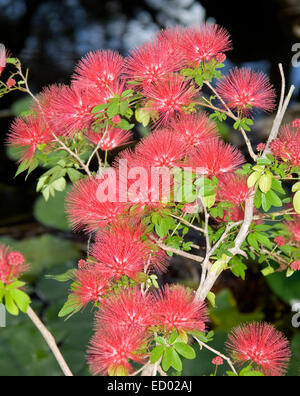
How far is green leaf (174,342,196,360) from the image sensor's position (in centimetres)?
47

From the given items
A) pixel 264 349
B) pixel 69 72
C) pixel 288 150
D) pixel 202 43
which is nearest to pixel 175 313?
pixel 264 349

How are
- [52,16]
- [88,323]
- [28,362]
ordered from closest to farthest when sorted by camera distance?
[28,362] → [88,323] → [52,16]

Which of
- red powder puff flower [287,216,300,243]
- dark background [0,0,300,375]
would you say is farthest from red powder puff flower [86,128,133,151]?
dark background [0,0,300,375]

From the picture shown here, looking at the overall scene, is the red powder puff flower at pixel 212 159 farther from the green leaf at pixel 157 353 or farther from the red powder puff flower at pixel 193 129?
the green leaf at pixel 157 353

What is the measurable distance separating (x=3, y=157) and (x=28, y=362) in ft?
4.35

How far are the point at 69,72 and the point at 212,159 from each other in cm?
194

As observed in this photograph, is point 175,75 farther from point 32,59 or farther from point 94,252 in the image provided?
point 32,59

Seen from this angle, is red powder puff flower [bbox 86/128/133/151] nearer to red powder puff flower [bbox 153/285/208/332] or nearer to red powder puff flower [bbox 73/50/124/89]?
red powder puff flower [bbox 73/50/124/89]

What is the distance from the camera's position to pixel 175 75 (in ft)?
1.82

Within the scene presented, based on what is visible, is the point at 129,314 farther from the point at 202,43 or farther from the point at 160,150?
the point at 202,43

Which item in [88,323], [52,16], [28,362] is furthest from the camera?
[52,16]

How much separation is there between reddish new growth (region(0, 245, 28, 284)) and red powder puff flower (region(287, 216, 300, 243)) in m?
0.45
